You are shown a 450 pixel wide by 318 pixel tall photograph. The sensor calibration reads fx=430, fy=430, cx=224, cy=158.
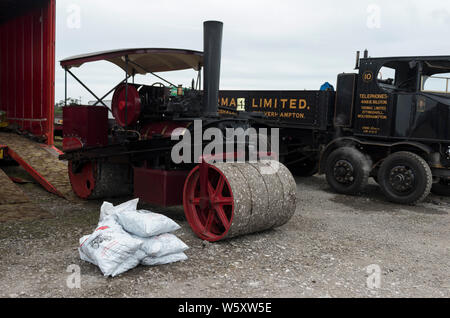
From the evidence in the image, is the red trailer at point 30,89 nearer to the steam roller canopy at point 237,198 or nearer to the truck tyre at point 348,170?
the steam roller canopy at point 237,198

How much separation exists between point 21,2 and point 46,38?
138 cm

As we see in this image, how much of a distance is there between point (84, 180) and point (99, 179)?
0.37 m

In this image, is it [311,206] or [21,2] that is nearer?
[311,206]

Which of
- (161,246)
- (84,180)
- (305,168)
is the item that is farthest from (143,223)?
(305,168)

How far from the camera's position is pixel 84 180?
6250 millimetres

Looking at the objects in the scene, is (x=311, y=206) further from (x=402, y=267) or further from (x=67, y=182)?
(x=67, y=182)

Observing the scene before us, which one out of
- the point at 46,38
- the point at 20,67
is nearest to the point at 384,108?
the point at 46,38

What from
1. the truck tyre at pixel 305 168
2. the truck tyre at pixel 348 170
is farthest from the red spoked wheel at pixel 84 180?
the truck tyre at pixel 305 168

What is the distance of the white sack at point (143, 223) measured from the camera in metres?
3.62

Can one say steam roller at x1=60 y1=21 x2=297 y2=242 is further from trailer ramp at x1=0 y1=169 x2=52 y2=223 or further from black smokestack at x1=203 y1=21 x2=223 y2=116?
trailer ramp at x1=0 y1=169 x2=52 y2=223

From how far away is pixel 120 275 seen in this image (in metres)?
3.37

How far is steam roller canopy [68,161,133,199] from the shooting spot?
238 inches

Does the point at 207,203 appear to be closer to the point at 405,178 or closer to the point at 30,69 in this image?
the point at 405,178

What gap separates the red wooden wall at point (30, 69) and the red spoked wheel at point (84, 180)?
7.51 feet
